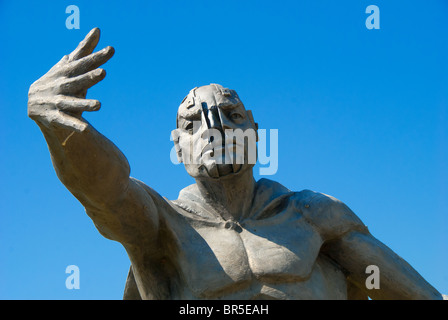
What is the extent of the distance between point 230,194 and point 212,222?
0.31 meters

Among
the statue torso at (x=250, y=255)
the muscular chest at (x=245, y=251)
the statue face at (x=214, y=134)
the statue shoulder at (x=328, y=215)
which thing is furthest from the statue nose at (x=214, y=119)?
the statue shoulder at (x=328, y=215)

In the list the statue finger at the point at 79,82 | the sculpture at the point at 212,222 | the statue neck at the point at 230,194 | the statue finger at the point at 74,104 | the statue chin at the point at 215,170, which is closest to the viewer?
the statue finger at the point at 74,104

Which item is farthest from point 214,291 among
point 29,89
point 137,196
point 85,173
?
point 29,89

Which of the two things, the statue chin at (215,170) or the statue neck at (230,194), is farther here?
the statue neck at (230,194)

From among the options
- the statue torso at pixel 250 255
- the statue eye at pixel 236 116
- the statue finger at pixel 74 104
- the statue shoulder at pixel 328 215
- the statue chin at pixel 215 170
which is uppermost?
the statue eye at pixel 236 116

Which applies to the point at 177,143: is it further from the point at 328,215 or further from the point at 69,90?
the point at 69,90

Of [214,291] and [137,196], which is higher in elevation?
[137,196]

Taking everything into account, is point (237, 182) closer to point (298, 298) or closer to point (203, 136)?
point (203, 136)

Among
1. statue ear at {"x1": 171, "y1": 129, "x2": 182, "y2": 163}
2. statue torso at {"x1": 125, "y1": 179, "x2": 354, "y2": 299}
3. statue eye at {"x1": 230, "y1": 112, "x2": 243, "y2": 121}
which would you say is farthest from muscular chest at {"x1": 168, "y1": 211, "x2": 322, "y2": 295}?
statue eye at {"x1": 230, "y1": 112, "x2": 243, "y2": 121}

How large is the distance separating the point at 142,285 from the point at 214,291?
807 mm

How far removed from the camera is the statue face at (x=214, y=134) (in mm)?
6859

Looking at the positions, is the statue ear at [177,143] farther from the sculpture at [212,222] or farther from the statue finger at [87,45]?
the statue finger at [87,45]
